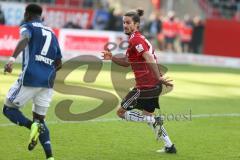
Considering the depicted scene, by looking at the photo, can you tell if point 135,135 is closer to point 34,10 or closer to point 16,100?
point 16,100

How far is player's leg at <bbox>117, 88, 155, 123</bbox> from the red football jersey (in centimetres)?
15

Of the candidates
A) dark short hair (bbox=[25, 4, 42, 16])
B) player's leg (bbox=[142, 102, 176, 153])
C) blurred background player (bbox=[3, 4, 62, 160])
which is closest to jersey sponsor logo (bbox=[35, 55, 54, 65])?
blurred background player (bbox=[3, 4, 62, 160])

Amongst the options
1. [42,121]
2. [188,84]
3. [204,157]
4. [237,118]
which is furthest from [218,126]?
[188,84]

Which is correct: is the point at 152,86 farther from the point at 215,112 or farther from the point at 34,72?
the point at 215,112

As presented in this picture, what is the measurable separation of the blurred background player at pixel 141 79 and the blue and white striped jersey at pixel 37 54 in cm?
130

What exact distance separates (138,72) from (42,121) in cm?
187

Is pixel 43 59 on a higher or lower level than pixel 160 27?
higher

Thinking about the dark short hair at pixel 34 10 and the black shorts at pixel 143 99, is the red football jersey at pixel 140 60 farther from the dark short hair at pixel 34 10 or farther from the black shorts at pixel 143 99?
the dark short hair at pixel 34 10

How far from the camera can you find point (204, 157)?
366 inches

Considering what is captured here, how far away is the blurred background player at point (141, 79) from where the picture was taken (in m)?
9.06

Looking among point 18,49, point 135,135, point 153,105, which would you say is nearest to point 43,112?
point 18,49

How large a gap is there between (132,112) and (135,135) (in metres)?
1.67

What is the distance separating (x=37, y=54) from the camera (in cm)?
793

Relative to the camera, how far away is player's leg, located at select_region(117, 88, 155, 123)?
930 centimetres
